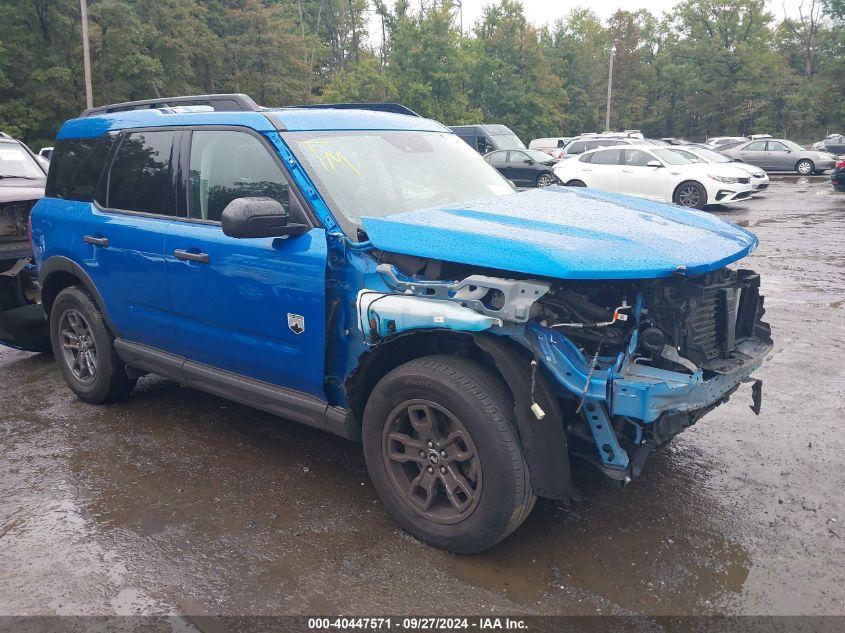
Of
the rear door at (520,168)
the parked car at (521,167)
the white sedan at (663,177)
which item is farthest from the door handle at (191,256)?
the rear door at (520,168)

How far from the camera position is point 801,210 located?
17172mm

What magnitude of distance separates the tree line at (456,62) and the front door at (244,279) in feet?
100

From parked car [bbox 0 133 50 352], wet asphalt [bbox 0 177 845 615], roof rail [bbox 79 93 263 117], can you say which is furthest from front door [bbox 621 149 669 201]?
roof rail [bbox 79 93 263 117]

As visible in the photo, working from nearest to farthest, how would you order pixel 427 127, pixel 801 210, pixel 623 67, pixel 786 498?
pixel 786 498 → pixel 427 127 → pixel 801 210 → pixel 623 67

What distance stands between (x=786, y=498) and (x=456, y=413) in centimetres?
194

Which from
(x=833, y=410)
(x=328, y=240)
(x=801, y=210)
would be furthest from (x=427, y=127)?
(x=801, y=210)

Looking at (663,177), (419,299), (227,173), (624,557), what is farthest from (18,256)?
(663,177)

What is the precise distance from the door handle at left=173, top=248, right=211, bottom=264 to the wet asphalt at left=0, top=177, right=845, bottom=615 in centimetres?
121

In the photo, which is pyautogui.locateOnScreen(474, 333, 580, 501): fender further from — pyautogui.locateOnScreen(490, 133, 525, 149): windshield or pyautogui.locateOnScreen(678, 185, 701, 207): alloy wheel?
pyautogui.locateOnScreen(490, 133, 525, 149): windshield

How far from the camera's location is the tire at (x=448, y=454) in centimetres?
294

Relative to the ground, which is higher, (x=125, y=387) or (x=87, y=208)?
(x=87, y=208)

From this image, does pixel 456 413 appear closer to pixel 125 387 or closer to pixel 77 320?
pixel 125 387

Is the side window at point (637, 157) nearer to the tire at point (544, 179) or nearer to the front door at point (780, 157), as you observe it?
the tire at point (544, 179)

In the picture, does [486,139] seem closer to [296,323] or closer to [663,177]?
[663,177]
